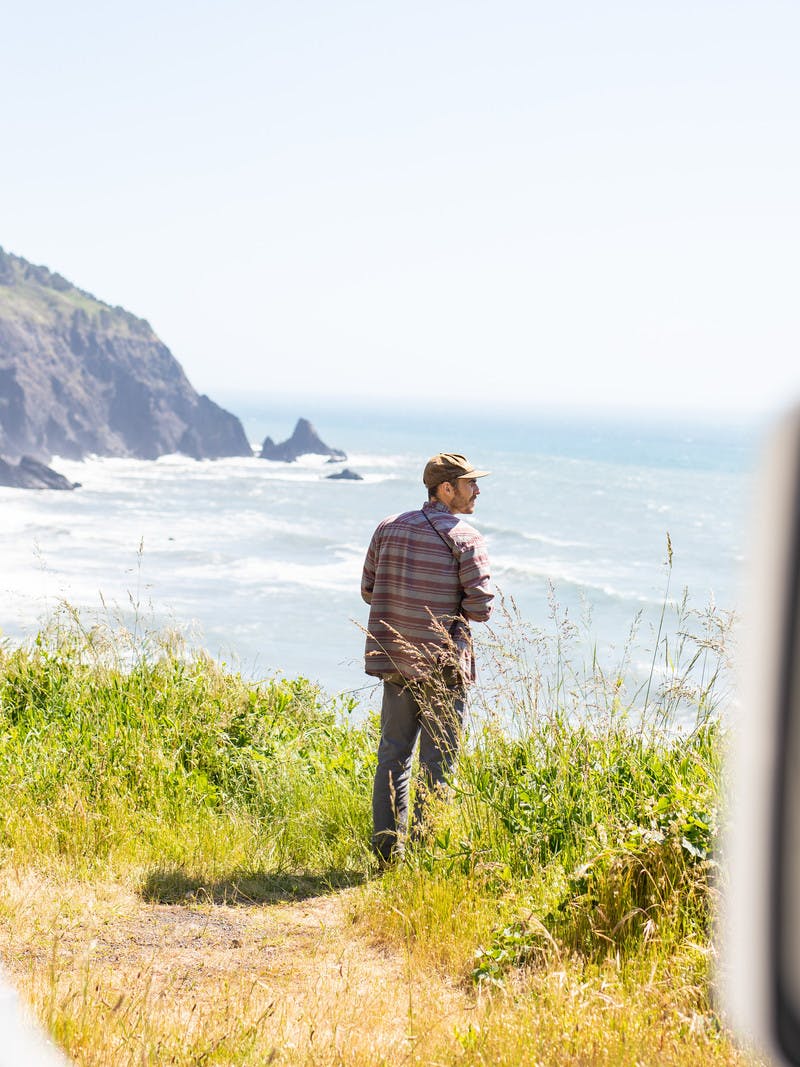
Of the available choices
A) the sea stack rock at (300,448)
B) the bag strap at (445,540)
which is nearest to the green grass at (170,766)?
the bag strap at (445,540)

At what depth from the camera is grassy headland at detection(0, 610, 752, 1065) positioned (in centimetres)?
327

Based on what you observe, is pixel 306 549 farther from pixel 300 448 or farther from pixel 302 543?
pixel 300 448

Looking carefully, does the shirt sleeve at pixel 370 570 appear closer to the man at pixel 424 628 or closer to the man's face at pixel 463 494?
the man at pixel 424 628

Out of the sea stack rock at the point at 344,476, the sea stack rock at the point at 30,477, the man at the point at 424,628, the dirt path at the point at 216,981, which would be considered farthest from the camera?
the sea stack rock at the point at 344,476

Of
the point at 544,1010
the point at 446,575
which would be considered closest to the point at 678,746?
the point at 446,575

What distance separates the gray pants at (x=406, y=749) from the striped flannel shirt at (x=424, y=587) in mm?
148

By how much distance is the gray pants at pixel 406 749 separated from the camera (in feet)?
17.4

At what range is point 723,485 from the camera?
132 m

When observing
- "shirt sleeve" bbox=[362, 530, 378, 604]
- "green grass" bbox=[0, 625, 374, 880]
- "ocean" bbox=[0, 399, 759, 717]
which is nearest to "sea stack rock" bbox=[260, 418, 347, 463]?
"ocean" bbox=[0, 399, 759, 717]

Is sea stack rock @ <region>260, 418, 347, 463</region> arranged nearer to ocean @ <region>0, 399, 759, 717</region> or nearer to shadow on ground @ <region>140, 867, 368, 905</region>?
ocean @ <region>0, 399, 759, 717</region>

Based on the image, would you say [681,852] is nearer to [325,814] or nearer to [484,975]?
[484,975]

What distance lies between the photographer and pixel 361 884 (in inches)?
204

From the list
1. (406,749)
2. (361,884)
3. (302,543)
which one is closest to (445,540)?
(406,749)

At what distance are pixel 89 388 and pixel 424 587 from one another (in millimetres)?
152160
